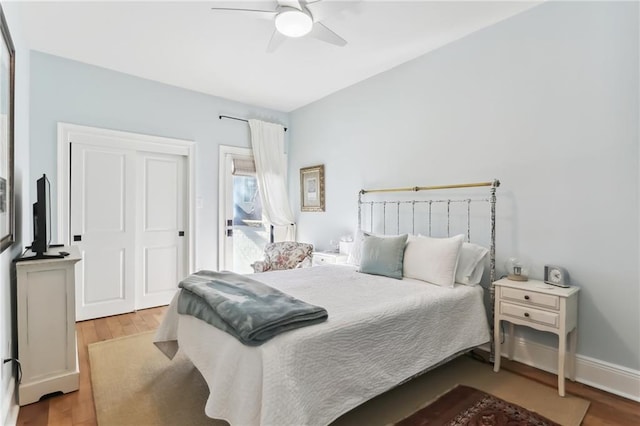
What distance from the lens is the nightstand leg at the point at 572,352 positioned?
2340mm

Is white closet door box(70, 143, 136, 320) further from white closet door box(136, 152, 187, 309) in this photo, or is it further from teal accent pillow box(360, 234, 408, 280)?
teal accent pillow box(360, 234, 408, 280)

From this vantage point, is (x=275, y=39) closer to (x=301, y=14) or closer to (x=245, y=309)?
(x=301, y=14)

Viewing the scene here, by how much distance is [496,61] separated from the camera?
2809 mm

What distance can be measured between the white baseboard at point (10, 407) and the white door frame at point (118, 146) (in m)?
1.81

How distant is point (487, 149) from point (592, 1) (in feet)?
3.83

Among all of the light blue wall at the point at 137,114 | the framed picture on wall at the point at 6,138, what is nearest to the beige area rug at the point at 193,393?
the framed picture on wall at the point at 6,138

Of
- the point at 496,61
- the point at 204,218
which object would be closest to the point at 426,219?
the point at 496,61

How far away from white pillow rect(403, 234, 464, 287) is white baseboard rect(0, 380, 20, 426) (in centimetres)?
263

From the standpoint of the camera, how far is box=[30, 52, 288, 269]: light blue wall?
3295mm

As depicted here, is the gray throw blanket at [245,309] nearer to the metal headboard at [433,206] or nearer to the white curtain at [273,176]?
the metal headboard at [433,206]

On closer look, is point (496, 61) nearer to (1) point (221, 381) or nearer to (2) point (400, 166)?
(2) point (400, 166)

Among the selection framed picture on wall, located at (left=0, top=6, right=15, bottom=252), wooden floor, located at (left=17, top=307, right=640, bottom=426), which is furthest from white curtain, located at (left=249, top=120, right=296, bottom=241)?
framed picture on wall, located at (left=0, top=6, right=15, bottom=252)

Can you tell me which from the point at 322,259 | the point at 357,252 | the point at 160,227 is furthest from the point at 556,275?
the point at 160,227

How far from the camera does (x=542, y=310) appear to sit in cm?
225
